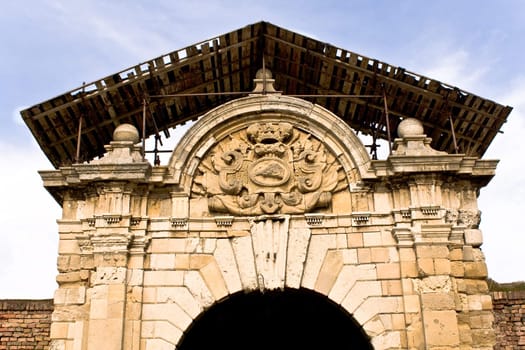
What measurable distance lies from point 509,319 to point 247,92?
21.9 ft

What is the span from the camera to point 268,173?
12.3 metres

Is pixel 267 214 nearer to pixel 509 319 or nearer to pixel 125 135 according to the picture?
pixel 125 135

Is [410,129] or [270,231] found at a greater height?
[410,129]

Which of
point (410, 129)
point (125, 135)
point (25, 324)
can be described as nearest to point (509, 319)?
point (410, 129)

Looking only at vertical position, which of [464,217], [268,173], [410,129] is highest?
[410,129]

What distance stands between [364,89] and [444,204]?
3.39 metres

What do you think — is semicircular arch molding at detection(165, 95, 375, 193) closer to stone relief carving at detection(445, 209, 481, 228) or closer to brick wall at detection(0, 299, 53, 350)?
stone relief carving at detection(445, 209, 481, 228)

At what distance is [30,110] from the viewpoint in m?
12.8

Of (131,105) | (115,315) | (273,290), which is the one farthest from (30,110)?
(273,290)

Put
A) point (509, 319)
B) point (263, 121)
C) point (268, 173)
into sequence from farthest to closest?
point (509, 319) < point (263, 121) < point (268, 173)

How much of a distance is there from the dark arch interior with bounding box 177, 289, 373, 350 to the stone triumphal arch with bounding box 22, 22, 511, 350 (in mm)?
718

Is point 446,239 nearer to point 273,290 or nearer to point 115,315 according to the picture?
point 273,290

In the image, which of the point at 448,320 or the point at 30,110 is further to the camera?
the point at 30,110

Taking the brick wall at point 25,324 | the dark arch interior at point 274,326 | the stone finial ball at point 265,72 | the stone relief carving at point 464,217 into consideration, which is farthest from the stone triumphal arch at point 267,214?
the brick wall at point 25,324
